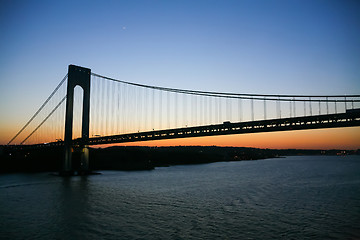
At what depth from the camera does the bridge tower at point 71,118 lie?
41.0 m

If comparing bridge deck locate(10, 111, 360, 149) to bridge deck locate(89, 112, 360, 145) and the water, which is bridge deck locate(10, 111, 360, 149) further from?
the water

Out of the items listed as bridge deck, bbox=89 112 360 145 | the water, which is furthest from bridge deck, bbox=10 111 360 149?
the water

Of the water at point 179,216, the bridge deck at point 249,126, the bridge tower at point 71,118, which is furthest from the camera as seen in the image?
the bridge tower at point 71,118

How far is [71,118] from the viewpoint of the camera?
41.3 metres

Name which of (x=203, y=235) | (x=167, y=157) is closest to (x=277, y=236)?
(x=203, y=235)

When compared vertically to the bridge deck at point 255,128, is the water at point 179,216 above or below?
below

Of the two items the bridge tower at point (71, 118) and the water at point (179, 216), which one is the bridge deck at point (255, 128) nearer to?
the bridge tower at point (71, 118)

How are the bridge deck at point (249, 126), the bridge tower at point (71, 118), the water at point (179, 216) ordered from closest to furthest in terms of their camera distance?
→ the water at point (179, 216) < the bridge deck at point (249, 126) < the bridge tower at point (71, 118)

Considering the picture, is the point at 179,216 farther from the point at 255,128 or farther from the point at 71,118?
the point at 71,118

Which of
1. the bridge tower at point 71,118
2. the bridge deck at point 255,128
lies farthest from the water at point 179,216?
the bridge tower at point 71,118

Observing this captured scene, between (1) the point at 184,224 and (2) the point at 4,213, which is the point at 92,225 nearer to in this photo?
(1) the point at 184,224

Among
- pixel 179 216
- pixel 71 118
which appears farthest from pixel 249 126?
pixel 71 118

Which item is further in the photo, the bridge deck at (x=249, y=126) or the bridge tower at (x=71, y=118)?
the bridge tower at (x=71, y=118)

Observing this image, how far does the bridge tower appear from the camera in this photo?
4100cm
